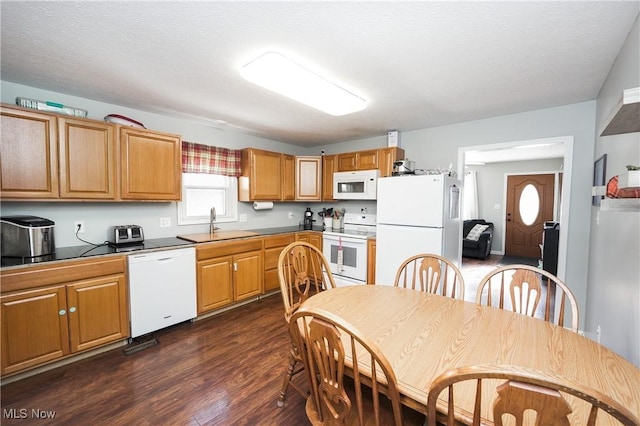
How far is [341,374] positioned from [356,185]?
122 inches

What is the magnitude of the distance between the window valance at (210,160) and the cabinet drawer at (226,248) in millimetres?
1009

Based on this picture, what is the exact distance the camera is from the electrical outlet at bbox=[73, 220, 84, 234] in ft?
8.01

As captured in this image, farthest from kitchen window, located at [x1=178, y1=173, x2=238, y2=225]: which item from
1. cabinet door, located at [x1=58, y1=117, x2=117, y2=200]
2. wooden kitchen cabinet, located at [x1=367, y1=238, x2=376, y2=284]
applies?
wooden kitchen cabinet, located at [x1=367, y1=238, x2=376, y2=284]

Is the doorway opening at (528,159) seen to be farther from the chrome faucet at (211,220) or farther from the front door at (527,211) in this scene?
the chrome faucet at (211,220)

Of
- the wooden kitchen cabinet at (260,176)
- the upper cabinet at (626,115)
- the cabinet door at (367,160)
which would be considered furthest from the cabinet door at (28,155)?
the upper cabinet at (626,115)

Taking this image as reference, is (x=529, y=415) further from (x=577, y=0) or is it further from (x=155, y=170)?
(x=155, y=170)

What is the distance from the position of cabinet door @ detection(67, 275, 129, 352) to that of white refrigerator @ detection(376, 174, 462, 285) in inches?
101

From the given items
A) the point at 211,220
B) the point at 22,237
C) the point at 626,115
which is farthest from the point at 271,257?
the point at 626,115

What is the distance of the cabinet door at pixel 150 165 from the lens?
247 centimetres

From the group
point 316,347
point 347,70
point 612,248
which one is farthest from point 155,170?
point 612,248

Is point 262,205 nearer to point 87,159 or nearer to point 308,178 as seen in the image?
point 308,178

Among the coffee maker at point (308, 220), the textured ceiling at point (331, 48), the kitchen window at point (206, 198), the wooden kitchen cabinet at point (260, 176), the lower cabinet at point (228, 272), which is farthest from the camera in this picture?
the coffee maker at point (308, 220)

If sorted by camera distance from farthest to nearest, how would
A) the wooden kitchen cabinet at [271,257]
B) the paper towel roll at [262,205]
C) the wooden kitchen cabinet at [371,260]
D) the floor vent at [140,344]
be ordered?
the paper towel roll at [262,205], the wooden kitchen cabinet at [271,257], the wooden kitchen cabinet at [371,260], the floor vent at [140,344]

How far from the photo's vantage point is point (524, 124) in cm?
280
